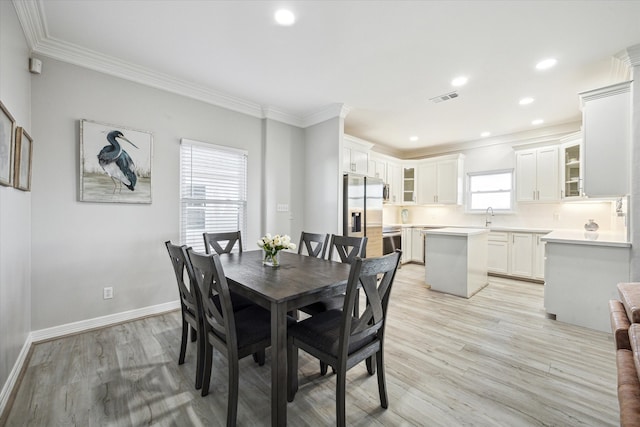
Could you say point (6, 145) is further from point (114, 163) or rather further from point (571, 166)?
point (571, 166)

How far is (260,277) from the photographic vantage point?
1.87 metres

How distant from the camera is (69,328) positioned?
2607mm

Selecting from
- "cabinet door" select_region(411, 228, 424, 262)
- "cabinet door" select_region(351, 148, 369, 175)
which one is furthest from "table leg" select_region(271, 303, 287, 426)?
"cabinet door" select_region(411, 228, 424, 262)

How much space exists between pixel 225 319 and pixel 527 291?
4.64 metres

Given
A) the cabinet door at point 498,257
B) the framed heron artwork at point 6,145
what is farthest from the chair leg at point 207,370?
the cabinet door at point 498,257

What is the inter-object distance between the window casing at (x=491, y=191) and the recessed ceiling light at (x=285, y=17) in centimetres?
502

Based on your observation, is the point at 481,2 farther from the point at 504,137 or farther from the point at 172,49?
the point at 504,137

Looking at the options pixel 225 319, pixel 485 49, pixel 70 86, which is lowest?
pixel 225 319

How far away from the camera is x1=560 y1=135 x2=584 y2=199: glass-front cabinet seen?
4.11 m

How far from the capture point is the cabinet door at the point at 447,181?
5788 millimetres

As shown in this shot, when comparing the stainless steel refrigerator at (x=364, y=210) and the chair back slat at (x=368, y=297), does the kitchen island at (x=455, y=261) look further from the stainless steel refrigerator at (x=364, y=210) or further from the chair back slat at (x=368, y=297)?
the chair back slat at (x=368, y=297)

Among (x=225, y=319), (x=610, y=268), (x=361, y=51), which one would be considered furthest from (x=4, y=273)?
(x=610, y=268)

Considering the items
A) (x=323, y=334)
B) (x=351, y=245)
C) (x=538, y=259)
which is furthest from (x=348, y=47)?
(x=538, y=259)

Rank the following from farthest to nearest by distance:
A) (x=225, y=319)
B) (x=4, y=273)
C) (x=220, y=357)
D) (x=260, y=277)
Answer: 1. (x=220, y=357)
2. (x=260, y=277)
3. (x=4, y=273)
4. (x=225, y=319)
